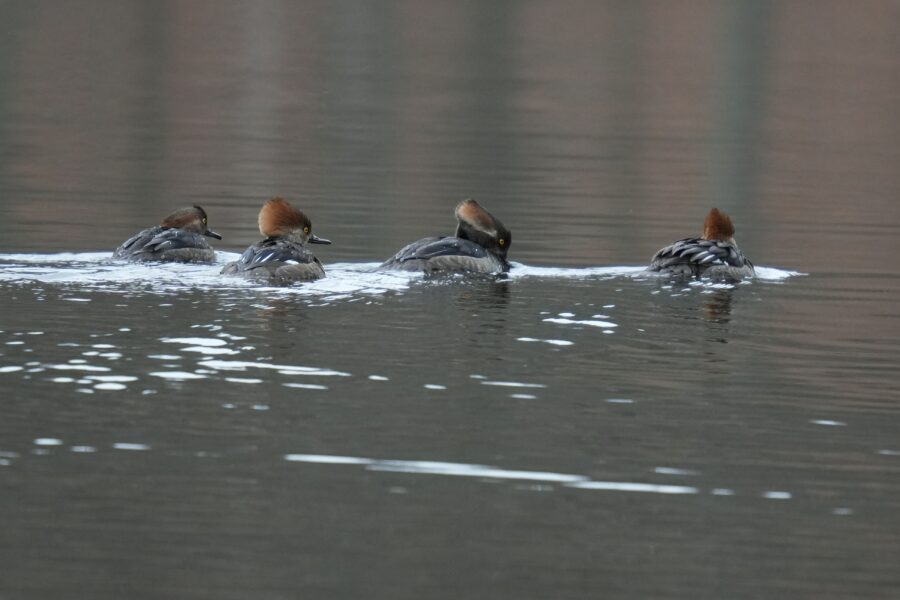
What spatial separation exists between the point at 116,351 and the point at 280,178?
1269 cm

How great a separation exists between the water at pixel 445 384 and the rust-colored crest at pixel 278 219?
25.2 inches

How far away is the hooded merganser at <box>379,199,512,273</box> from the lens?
15141mm

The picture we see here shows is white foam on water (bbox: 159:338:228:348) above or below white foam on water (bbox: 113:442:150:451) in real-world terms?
above

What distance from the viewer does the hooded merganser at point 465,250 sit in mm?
15141

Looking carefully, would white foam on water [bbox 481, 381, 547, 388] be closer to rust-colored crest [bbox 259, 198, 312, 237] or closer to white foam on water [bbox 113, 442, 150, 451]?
white foam on water [bbox 113, 442, 150, 451]

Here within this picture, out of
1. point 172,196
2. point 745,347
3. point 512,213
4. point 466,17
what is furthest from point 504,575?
point 466,17

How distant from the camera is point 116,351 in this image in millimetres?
10852

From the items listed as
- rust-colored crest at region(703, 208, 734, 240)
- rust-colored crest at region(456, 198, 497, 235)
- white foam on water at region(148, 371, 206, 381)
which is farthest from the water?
rust-colored crest at region(703, 208, 734, 240)

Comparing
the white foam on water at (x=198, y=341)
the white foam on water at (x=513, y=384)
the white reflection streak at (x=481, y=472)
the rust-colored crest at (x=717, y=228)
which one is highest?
the rust-colored crest at (x=717, y=228)

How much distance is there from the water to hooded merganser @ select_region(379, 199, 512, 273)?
13.1 inches

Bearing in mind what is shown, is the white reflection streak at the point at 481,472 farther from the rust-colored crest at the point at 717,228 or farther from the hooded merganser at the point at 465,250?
the rust-colored crest at the point at 717,228

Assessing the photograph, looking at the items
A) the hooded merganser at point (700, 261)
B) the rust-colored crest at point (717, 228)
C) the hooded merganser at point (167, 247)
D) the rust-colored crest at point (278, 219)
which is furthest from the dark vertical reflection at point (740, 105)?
the hooded merganser at point (167, 247)

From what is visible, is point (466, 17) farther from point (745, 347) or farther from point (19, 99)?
point (745, 347)

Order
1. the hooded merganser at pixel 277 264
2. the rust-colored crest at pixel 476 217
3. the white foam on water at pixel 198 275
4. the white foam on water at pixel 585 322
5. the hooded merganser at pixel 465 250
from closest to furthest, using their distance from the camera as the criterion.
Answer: the white foam on water at pixel 585 322 → the white foam on water at pixel 198 275 → the hooded merganser at pixel 277 264 → the hooded merganser at pixel 465 250 → the rust-colored crest at pixel 476 217
